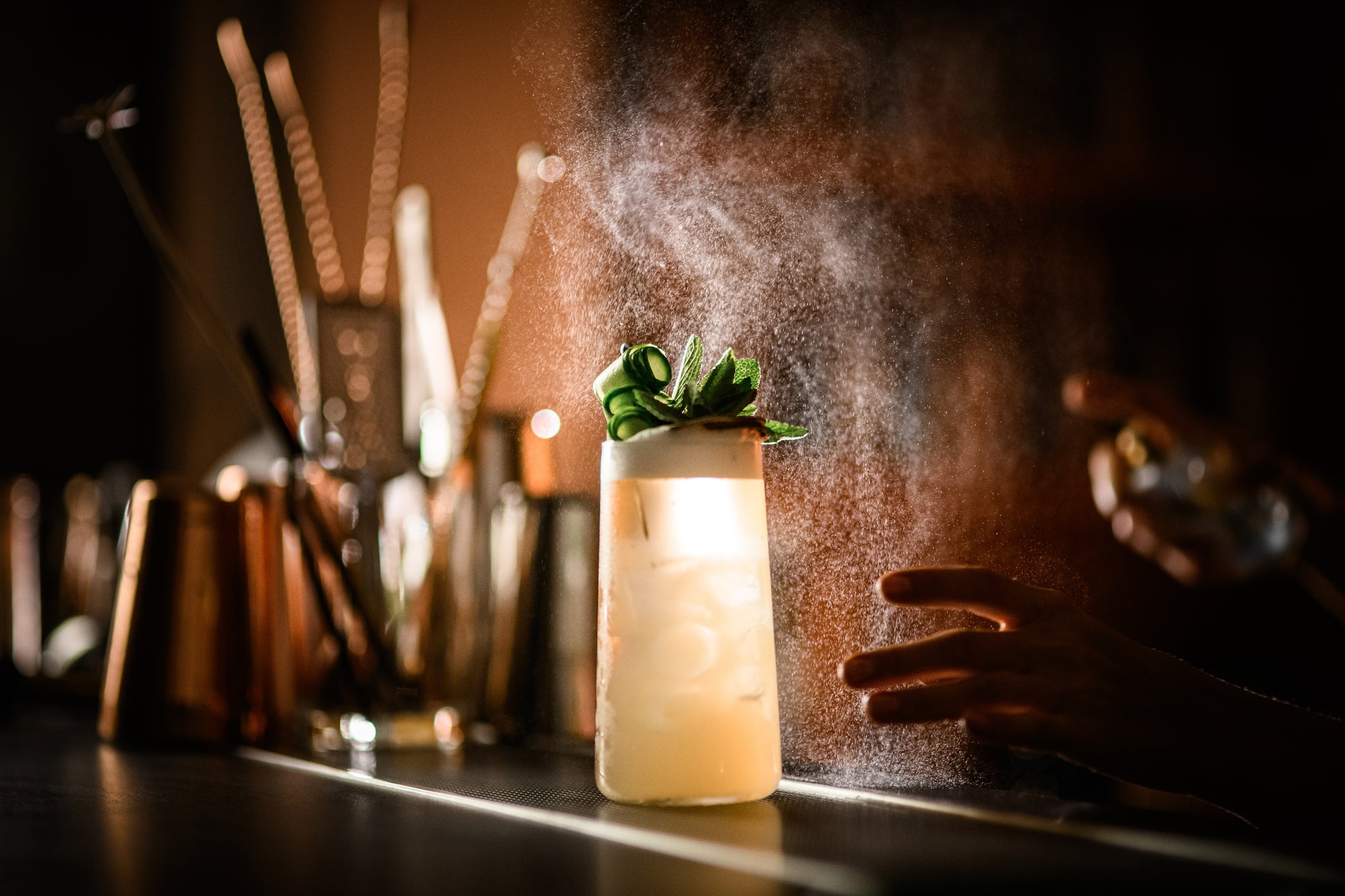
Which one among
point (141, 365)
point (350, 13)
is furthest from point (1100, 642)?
point (141, 365)

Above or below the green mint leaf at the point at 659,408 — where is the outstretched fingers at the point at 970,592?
below

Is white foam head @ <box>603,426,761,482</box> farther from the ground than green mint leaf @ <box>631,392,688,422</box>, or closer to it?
closer to it

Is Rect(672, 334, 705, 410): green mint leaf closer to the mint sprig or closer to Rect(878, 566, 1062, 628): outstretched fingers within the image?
the mint sprig

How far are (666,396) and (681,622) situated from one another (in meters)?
0.16

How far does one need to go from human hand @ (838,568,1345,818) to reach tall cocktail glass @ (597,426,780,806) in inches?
3.4

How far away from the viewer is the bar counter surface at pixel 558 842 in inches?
23.4

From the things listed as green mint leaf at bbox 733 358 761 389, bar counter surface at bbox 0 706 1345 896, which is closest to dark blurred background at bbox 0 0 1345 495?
green mint leaf at bbox 733 358 761 389

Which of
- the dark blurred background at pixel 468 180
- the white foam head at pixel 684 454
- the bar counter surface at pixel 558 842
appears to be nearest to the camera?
the bar counter surface at pixel 558 842

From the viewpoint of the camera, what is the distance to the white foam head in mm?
769

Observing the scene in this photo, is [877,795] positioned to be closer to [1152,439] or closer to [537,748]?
[537,748]

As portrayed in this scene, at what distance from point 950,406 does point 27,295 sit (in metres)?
2.48

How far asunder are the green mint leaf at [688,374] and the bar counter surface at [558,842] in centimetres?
27

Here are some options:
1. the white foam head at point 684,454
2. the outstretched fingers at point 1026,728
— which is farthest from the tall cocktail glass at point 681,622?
the outstretched fingers at point 1026,728

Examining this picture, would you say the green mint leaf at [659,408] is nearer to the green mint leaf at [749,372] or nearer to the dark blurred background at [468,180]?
the green mint leaf at [749,372]
